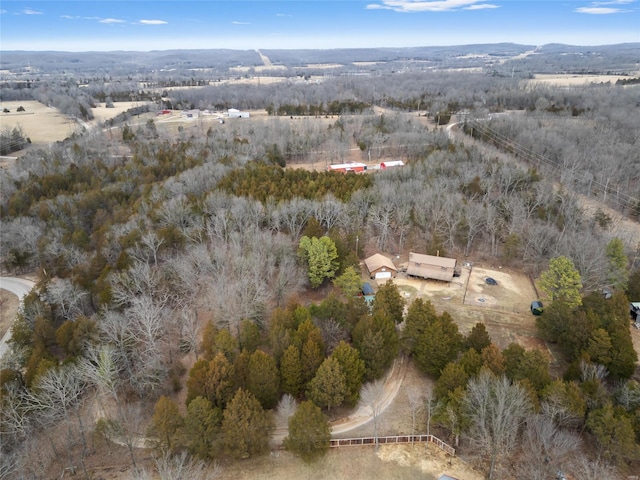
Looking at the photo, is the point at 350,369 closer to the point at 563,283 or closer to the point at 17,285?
the point at 563,283

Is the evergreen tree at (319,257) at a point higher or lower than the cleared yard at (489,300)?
higher

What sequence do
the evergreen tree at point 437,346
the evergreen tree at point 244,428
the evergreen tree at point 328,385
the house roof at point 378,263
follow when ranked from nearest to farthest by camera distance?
1. the evergreen tree at point 244,428
2. the evergreen tree at point 328,385
3. the evergreen tree at point 437,346
4. the house roof at point 378,263

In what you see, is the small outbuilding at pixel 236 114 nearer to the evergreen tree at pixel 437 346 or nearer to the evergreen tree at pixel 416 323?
the evergreen tree at pixel 416 323

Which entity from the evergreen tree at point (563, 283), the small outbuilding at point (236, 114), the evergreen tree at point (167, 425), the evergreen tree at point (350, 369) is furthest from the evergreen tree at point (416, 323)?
the small outbuilding at point (236, 114)

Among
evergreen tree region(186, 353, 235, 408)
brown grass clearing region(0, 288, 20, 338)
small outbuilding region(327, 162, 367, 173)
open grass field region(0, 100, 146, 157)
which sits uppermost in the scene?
open grass field region(0, 100, 146, 157)

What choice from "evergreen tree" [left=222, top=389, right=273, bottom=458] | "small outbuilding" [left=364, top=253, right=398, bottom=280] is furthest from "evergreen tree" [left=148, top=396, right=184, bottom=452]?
"small outbuilding" [left=364, top=253, right=398, bottom=280]

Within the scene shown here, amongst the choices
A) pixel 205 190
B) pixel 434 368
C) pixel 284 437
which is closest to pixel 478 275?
pixel 434 368

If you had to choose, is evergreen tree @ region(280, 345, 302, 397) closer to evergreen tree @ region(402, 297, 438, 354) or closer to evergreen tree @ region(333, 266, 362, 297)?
evergreen tree @ region(402, 297, 438, 354)
